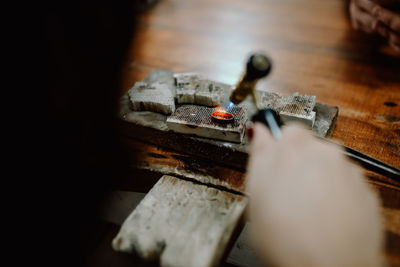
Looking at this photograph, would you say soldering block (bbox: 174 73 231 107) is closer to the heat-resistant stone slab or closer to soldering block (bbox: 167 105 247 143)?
soldering block (bbox: 167 105 247 143)

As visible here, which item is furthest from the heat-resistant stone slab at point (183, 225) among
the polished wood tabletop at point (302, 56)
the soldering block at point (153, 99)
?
A: the polished wood tabletop at point (302, 56)

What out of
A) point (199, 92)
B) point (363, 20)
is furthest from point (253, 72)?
point (363, 20)

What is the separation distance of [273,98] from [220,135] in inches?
16.2

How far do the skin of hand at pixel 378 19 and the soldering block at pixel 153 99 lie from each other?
5.91 ft

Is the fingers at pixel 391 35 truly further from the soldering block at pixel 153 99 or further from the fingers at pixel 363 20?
the soldering block at pixel 153 99

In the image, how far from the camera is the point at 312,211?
91cm

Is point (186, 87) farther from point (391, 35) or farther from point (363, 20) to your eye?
point (363, 20)

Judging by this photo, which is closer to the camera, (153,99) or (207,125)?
(207,125)

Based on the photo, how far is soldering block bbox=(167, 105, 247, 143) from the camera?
4.86ft

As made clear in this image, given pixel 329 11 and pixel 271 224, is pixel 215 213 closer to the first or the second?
pixel 271 224

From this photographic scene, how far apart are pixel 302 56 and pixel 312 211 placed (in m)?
2.02

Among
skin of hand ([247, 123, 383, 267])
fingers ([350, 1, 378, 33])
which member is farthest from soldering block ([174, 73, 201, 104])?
fingers ([350, 1, 378, 33])

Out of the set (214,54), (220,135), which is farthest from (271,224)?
(214,54)

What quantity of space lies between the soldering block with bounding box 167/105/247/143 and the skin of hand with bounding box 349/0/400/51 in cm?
159
